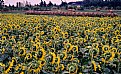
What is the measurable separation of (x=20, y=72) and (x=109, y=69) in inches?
61.6

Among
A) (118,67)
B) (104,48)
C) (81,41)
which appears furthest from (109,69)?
(81,41)

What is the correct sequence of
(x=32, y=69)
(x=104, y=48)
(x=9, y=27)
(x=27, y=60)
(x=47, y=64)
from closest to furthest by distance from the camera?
1. (x=32, y=69)
2. (x=47, y=64)
3. (x=27, y=60)
4. (x=104, y=48)
5. (x=9, y=27)

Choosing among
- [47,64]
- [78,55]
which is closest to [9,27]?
[78,55]

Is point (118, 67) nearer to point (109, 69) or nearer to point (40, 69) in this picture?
point (109, 69)

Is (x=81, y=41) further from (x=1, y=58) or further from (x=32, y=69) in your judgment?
(x=32, y=69)

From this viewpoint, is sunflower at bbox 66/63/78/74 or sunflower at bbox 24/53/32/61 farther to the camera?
sunflower at bbox 24/53/32/61

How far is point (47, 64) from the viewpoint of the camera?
4.82 meters

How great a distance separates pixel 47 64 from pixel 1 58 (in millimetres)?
1545

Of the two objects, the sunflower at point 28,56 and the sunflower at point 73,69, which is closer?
the sunflower at point 73,69

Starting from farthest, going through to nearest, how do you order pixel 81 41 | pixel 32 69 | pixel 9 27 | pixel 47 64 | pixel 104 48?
1. pixel 9 27
2. pixel 81 41
3. pixel 104 48
4. pixel 47 64
5. pixel 32 69

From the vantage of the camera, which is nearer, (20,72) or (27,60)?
(20,72)

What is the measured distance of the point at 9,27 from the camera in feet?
32.5

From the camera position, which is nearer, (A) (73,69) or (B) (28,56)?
(A) (73,69)

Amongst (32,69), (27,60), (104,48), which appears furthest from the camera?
(104,48)
